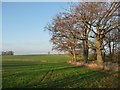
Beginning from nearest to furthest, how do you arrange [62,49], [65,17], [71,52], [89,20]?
[89,20]
[65,17]
[62,49]
[71,52]

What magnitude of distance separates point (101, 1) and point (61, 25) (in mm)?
7444

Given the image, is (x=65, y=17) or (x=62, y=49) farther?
(x=62, y=49)

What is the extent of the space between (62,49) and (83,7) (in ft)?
80.2

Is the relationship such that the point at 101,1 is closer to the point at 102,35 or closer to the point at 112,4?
the point at 112,4

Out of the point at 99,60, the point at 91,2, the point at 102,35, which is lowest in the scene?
the point at 99,60

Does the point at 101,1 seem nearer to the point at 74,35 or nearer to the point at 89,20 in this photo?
the point at 89,20

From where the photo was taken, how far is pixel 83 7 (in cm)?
2711

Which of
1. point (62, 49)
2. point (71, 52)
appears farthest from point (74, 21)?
point (71, 52)

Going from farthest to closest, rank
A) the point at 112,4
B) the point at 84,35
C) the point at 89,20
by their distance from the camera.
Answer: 1. the point at 84,35
2. the point at 89,20
3. the point at 112,4

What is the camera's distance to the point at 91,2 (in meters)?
26.2

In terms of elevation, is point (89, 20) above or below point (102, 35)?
above

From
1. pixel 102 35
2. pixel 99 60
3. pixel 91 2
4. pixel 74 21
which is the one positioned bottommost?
pixel 99 60

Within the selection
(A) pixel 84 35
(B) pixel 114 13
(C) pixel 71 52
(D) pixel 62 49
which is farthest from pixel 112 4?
(C) pixel 71 52

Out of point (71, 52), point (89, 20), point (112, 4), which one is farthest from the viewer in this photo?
point (71, 52)
